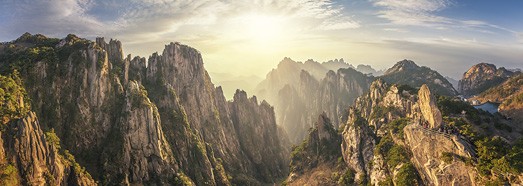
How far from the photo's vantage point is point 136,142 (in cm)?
12394

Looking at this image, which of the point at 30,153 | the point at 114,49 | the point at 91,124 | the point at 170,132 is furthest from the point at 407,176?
the point at 114,49

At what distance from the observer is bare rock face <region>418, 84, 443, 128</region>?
82.9 meters

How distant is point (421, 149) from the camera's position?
82562 mm

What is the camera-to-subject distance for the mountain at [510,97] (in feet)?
419

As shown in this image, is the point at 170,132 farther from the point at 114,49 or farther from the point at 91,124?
the point at 114,49

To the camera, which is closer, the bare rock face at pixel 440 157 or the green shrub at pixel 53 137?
the bare rock face at pixel 440 157

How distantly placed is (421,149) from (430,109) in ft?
32.1

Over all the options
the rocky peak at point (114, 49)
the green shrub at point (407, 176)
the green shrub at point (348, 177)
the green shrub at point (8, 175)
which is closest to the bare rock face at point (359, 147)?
the green shrub at point (348, 177)

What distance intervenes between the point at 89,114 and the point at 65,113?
738cm

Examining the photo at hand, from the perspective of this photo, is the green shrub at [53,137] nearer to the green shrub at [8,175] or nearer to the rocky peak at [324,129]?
the green shrub at [8,175]

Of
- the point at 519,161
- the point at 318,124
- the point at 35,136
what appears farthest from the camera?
the point at 318,124

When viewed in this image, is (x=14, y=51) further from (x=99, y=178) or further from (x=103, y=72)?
(x=99, y=178)

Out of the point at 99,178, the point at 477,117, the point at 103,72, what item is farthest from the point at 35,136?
the point at 477,117

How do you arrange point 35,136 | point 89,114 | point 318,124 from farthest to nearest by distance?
point 318,124 < point 89,114 < point 35,136
